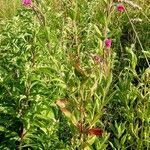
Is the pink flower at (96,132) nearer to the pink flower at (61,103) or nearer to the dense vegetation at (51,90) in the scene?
the dense vegetation at (51,90)

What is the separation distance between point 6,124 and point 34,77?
1.17 feet

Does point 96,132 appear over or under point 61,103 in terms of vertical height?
under

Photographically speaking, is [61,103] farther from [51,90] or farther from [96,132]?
[51,90]

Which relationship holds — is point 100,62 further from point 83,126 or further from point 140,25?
point 140,25

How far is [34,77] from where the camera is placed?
2844 mm

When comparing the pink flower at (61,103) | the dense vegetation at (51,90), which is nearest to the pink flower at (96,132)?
the dense vegetation at (51,90)

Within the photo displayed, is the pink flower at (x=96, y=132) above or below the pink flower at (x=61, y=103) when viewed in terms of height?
below

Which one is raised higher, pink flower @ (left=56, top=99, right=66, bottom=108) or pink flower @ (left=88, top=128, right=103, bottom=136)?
pink flower @ (left=56, top=99, right=66, bottom=108)

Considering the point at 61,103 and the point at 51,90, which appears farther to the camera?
the point at 51,90

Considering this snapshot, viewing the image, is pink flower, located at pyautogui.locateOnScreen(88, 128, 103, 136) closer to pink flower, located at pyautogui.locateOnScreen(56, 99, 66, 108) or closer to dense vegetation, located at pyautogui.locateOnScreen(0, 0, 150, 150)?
dense vegetation, located at pyautogui.locateOnScreen(0, 0, 150, 150)

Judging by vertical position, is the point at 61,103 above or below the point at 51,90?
above

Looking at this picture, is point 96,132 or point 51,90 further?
point 51,90

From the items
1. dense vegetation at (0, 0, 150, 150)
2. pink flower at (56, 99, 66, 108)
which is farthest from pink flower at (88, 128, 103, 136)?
pink flower at (56, 99, 66, 108)

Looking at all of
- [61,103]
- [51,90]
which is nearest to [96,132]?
[61,103]
